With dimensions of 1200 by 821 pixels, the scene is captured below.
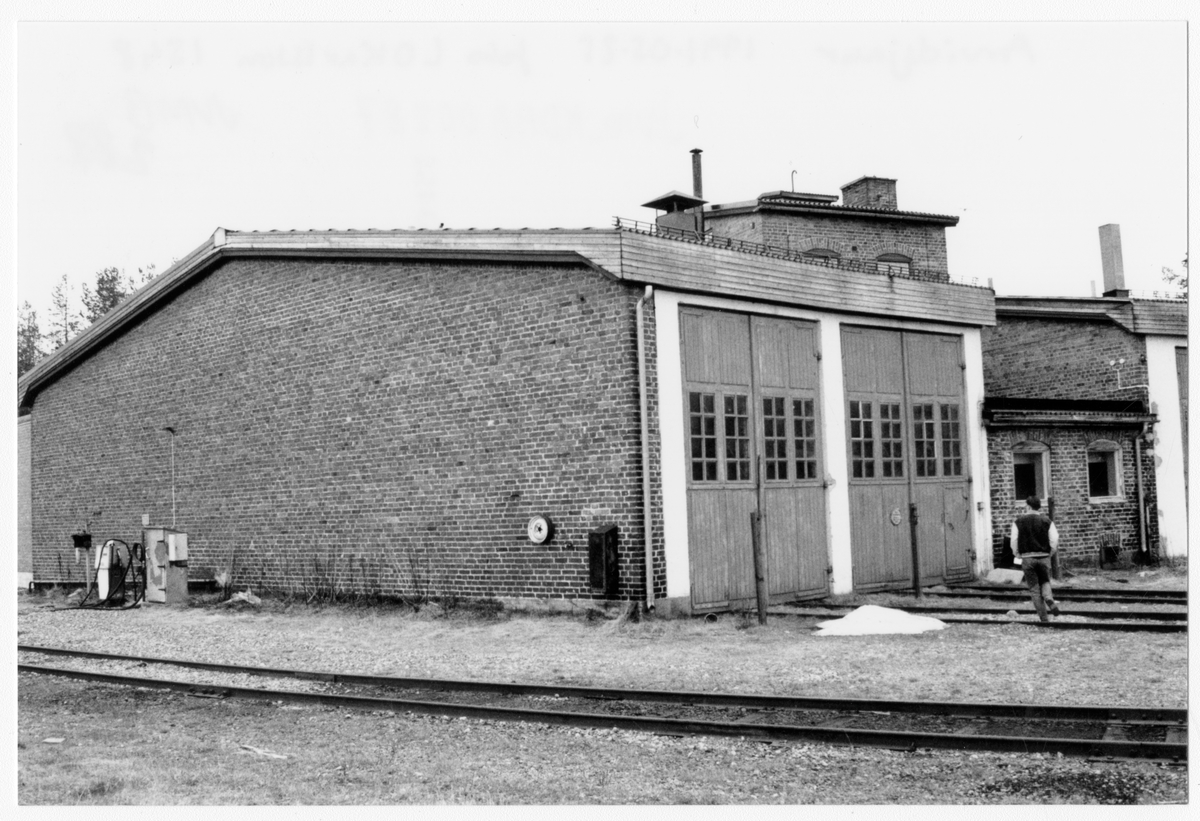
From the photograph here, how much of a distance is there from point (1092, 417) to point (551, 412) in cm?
1066

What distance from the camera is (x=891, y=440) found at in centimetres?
1795

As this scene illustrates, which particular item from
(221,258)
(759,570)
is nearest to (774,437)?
(759,570)

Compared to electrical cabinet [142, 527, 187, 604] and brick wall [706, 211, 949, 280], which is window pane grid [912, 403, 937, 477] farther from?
electrical cabinet [142, 527, 187, 604]

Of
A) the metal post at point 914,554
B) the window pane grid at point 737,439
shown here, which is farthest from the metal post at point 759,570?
the metal post at point 914,554

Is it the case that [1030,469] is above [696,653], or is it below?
above

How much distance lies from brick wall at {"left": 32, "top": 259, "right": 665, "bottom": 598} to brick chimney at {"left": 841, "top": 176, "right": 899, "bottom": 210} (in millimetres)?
18784

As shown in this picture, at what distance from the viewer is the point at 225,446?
19734mm

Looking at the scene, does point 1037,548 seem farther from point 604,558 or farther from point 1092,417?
point 1092,417

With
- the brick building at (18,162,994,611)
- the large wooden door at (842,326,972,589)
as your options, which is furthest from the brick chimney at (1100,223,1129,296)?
the large wooden door at (842,326,972,589)

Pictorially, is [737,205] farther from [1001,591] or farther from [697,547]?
[697,547]

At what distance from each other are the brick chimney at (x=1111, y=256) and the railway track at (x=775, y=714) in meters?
20.7

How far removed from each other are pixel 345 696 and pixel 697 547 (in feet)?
18.9
